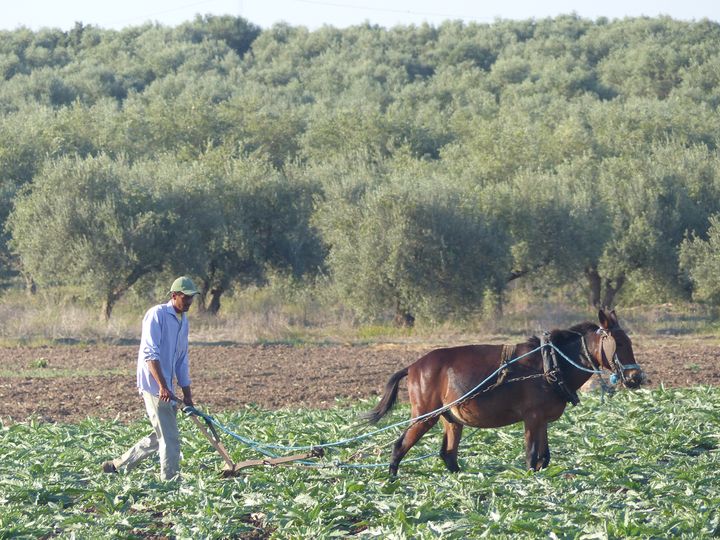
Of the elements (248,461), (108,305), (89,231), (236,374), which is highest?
(89,231)

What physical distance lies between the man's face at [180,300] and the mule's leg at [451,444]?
112 inches

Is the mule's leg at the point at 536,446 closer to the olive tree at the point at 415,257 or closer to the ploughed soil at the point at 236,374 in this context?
the ploughed soil at the point at 236,374

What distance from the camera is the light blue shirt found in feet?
30.8

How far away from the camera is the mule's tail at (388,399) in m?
10.4

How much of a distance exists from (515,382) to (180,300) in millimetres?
3379

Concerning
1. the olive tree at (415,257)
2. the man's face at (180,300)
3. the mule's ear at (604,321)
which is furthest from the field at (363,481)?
the olive tree at (415,257)

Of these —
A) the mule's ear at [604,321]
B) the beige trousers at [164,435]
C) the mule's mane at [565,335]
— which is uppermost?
the mule's ear at [604,321]

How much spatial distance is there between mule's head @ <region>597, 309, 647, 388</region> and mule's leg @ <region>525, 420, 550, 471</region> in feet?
2.95

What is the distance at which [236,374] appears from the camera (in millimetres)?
21047

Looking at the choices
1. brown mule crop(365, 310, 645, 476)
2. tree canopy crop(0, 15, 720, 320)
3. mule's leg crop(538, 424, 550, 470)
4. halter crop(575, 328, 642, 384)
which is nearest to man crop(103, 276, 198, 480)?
brown mule crop(365, 310, 645, 476)

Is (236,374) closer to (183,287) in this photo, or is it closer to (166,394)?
(183,287)

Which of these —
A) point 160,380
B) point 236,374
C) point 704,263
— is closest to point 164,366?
point 160,380

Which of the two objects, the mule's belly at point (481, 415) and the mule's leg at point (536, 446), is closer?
the mule's leg at point (536, 446)

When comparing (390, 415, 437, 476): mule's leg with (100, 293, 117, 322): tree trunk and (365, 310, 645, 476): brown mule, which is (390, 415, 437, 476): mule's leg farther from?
(100, 293, 117, 322): tree trunk
